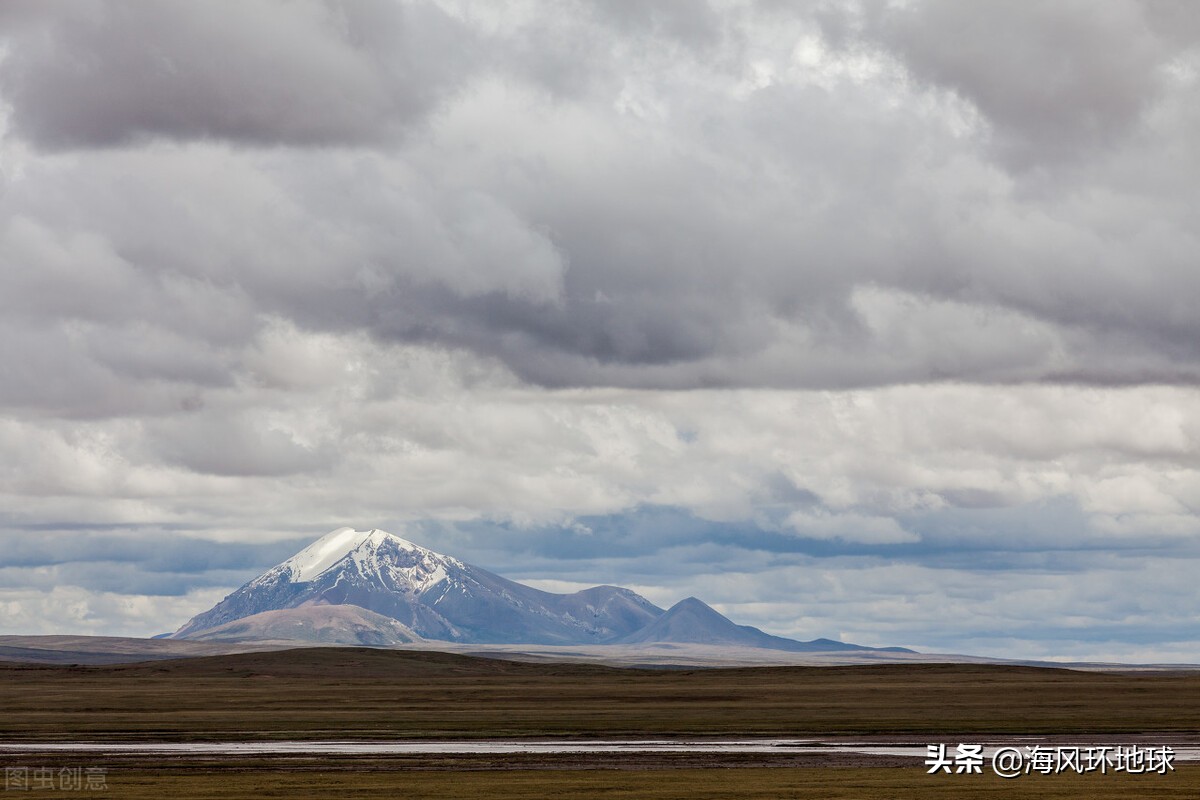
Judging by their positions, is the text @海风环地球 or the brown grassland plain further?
the text @海风环地球

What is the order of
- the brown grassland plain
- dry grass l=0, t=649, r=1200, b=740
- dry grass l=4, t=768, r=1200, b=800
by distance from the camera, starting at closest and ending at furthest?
dry grass l=4, t=768, r=1200, b=800, the brown grassland plain, dry grass l=0, t=649, r=1200, b=740

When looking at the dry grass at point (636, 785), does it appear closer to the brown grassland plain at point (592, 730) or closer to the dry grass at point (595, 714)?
the brown grassland plain at point (592, 730)

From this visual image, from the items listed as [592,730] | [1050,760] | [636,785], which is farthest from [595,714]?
[636,785]

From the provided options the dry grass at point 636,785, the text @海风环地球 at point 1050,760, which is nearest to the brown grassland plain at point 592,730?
the dry grass at point 636,785

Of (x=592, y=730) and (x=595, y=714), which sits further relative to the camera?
(x=595, y=714)

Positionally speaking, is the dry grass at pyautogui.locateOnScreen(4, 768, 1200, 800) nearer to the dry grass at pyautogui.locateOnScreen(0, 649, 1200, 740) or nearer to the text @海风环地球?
the text @海风环地球

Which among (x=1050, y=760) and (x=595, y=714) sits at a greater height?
(x=595, y=714)

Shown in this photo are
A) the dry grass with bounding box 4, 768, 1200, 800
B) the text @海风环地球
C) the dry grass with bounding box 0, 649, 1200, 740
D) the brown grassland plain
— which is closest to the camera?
the dry grass with bounding box 4, 768, 1200, 800

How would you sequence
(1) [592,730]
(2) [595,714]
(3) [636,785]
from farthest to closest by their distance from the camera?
1. (2) [595,714]
2. (1) [592,730]
3. (3) [636,785]

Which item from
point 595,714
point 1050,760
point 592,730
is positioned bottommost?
point 1050,760

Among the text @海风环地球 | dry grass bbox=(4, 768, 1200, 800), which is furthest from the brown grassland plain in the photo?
the text @海风环地球

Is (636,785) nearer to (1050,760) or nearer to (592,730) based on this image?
(1050,760)

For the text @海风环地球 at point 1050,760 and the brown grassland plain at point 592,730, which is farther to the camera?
the text @海风环地球 at point 1050,760

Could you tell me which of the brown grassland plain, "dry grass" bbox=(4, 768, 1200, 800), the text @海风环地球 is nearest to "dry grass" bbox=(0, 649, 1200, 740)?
the brown grassland plain
